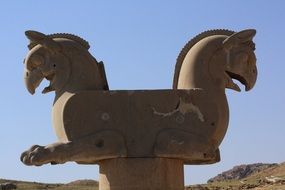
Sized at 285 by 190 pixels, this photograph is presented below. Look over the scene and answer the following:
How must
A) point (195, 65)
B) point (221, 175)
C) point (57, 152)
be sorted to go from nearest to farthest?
point (57, 152) → point (195, 65) → point (221, 175)

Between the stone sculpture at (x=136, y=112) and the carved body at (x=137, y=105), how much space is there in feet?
0.05

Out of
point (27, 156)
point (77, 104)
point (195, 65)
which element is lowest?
point (27, 156)

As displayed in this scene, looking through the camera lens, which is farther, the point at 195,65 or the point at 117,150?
the point at 195,65

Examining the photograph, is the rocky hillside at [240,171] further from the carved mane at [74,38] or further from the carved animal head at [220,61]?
the carved mane at [74,38]

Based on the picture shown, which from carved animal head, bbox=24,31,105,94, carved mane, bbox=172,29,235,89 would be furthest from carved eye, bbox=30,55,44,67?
carved mane, bbox=172,29,235,89

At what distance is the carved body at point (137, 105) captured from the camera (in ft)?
27.4

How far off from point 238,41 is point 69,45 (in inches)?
104

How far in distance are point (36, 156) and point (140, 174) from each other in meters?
1.53

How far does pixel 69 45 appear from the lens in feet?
29.3

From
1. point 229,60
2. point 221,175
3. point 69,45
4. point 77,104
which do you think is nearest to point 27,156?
point 77,104

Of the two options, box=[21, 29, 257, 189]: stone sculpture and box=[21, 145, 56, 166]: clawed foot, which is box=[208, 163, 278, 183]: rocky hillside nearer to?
box=[21, 29, 257, 189]: stone sculpture

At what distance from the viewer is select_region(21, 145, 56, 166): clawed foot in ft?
27.0

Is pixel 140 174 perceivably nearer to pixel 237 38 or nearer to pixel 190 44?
pixel 190 44

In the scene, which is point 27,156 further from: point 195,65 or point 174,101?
point 195,65
